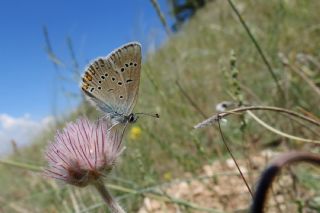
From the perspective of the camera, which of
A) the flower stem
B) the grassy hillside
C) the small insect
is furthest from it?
the grassy hillside

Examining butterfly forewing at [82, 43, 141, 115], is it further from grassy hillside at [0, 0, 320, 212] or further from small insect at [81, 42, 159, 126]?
grassy hillside at [0, 0, 320, 212]

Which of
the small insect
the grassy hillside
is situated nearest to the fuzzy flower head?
the small insect

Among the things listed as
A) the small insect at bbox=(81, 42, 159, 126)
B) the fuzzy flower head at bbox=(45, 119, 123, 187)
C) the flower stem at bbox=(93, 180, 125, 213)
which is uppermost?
the small insect at bbox=(81, 42, 159, 126)

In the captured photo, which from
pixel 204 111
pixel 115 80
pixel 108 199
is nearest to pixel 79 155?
pixel 108 199

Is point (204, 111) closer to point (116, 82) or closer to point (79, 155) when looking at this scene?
point (116, 82)

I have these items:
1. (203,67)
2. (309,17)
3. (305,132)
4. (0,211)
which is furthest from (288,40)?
(0,211)

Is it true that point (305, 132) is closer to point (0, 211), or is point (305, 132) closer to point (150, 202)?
point (150, 202)
